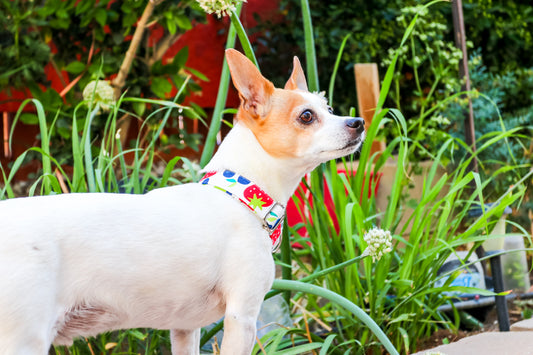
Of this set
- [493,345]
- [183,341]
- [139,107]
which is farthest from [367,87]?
[183,341]

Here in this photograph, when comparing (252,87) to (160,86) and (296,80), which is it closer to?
A: (296,80)

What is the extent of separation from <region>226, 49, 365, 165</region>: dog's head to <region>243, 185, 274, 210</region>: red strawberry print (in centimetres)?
7

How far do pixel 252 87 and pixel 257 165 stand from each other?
0.14 meters

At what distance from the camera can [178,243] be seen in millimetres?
958

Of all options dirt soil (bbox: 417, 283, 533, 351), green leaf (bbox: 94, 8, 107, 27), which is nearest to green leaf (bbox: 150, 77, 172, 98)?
green leaf (bbox: 94, 8, 107, 27)

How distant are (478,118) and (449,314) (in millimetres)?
1564

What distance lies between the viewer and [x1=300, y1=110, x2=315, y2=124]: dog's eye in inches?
42.2

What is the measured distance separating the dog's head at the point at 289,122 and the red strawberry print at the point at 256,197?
7 cm

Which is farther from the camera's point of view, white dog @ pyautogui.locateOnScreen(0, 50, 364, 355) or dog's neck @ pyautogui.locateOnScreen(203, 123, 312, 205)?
dog's neck @ pyautogui.locateOnScreen(203, 123, 312, 205)

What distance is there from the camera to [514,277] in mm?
2619

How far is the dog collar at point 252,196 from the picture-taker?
1.04 meters

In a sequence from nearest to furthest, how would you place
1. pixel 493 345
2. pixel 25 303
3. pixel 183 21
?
pixel 25 303
pixel 493 345
pixel 183 21

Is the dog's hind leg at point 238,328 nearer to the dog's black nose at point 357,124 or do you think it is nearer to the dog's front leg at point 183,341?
the dog's front leg at point 183,341

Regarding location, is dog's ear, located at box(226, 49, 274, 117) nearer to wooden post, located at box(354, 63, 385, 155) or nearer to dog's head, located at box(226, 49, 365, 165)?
dog's head, located at box(226, 49, 365, 165)
